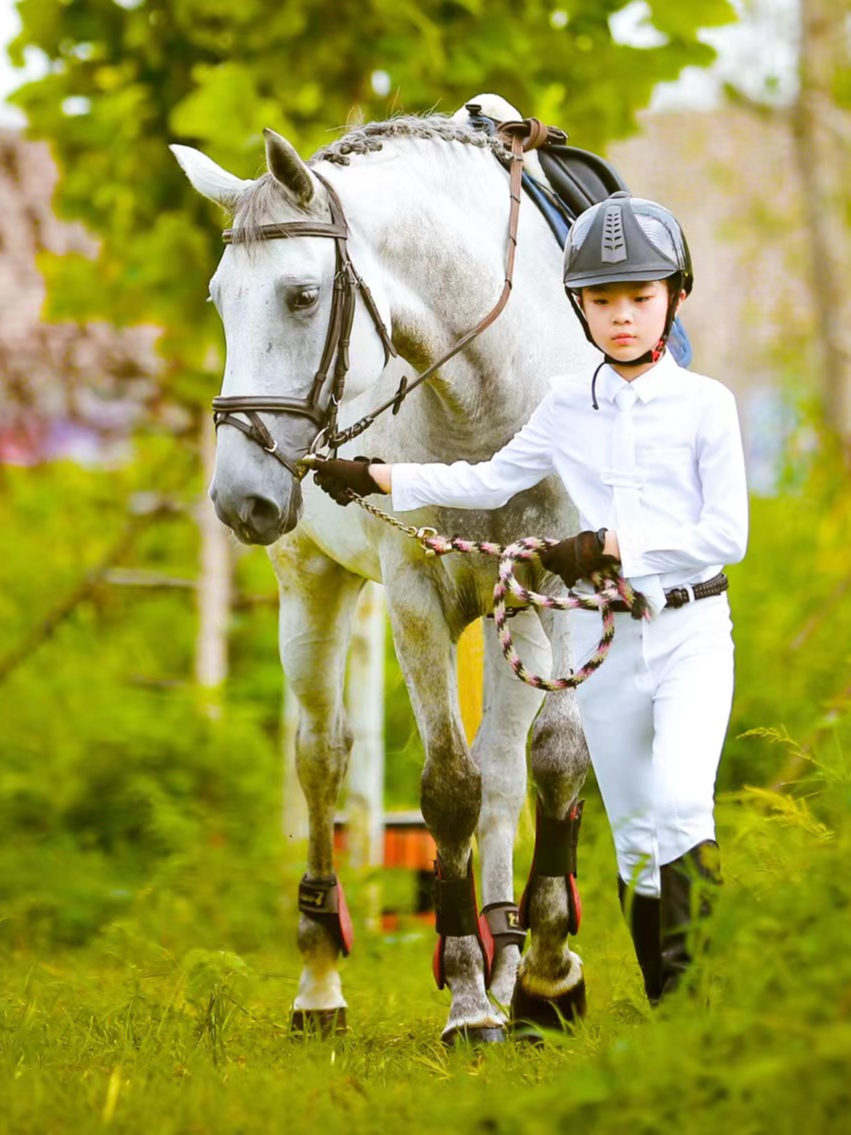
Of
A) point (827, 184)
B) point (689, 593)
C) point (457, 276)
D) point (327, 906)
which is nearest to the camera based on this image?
point (689, 593)

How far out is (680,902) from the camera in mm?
3680

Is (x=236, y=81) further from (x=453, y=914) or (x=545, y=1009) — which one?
(x=545, y=1009)

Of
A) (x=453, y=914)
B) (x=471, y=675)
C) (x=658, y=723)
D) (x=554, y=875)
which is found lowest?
(x=453, y=914)

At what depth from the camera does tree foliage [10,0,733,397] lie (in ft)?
21.7

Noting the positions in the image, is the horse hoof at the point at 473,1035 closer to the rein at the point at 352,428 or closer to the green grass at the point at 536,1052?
the green grass at the point at 536,1052

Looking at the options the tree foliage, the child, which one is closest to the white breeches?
the child

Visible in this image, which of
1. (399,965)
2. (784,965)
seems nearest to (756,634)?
(399,965)

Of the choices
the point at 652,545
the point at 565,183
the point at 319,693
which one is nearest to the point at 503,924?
the point at 319,693

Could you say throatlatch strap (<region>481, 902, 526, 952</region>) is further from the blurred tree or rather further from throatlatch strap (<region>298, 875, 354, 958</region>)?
the blurred tree

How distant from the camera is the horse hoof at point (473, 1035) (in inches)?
179

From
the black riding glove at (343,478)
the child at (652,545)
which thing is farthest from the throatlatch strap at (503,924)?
the black riding glove at (343,478)

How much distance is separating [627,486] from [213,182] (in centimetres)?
136

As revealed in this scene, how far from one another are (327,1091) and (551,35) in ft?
15.0

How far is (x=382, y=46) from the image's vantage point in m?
6.63
